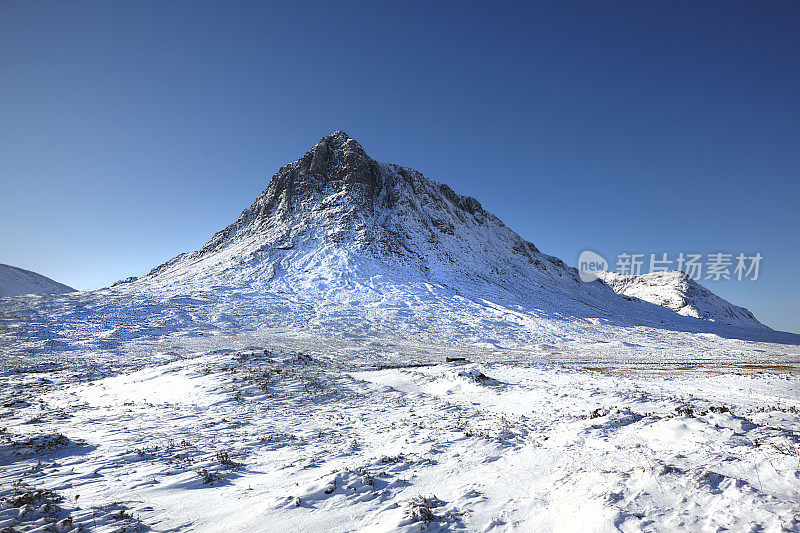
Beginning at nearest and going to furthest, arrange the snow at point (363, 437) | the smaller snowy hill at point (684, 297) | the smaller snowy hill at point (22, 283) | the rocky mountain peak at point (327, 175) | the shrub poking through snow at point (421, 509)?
the shrub poking through snow at point (421, 509), the snow at point (363, 437), the rocky mountain peak at point (327, 175), the smaller snowy hill at point (22, 283), the smaller snowy hill at point (684, 297)

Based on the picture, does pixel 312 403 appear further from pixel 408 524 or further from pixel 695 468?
pixel 695 468

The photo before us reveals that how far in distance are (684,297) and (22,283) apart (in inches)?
10042

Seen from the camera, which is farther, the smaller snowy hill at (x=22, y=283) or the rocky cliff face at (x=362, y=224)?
the smaller snowy hill at (x=22, y=283)

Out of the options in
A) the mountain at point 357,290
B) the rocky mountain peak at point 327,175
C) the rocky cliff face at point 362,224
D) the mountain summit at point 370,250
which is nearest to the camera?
the mountain at point 357,290

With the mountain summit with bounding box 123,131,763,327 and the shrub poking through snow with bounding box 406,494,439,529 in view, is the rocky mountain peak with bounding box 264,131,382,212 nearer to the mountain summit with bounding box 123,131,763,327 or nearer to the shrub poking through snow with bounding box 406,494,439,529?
the mountain summit with bounding box 123,131,763,327

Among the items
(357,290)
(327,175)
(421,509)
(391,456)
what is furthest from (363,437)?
(327,175)

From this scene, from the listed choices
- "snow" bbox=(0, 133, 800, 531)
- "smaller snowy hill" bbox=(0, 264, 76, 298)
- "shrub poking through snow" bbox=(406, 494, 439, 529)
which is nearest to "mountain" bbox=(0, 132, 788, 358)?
"snow" bbox=(0, 133, 800, 531)

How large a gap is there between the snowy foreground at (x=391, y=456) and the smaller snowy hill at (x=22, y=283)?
114917 millimetres

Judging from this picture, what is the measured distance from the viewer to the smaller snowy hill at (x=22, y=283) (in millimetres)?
95375

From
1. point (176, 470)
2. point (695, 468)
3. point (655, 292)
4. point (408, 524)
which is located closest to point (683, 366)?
point (695, 468)

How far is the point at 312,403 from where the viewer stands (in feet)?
43.4

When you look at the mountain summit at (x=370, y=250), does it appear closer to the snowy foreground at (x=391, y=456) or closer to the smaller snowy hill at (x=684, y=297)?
the snowy foreground at (x=391, y=456)

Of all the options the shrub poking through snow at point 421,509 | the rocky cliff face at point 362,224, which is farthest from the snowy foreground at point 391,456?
the rocky cliff face at point 362,224

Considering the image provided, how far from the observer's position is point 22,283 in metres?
107
